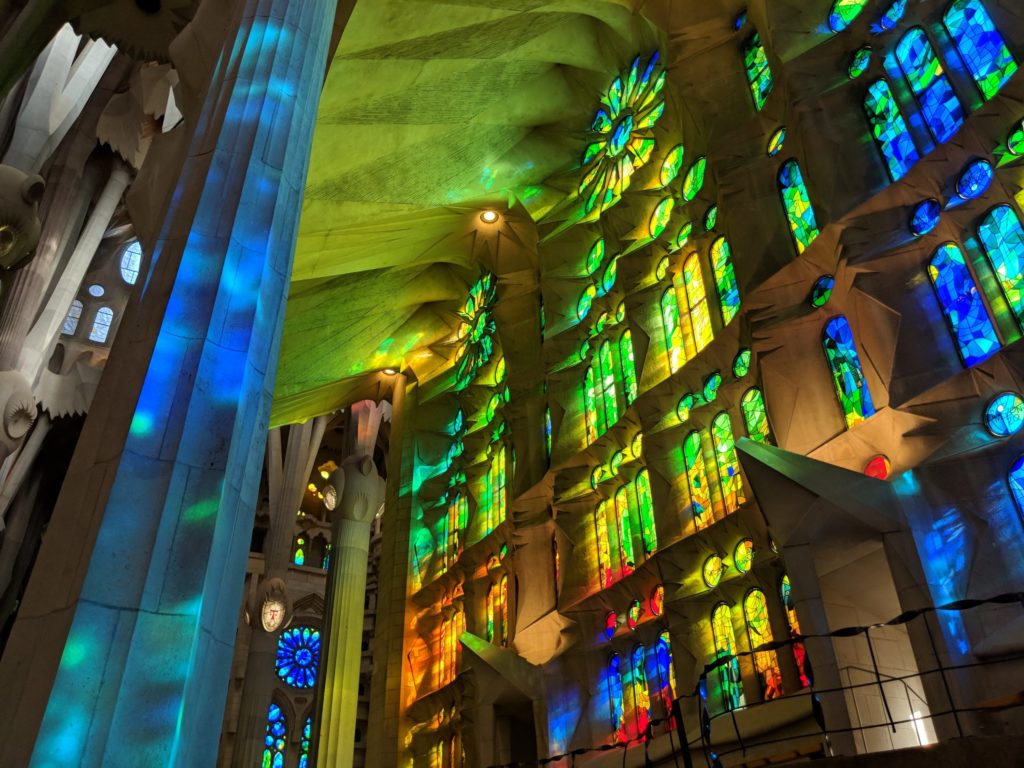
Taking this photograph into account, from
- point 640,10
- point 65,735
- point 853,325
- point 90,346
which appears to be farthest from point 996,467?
point 90,346

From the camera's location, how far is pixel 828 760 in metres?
5.70

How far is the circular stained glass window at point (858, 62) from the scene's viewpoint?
11.3m

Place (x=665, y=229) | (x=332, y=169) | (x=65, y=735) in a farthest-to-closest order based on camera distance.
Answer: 1. (x=332, y=169)
2. (x=665, y=229)
3. (x=65, y=735)

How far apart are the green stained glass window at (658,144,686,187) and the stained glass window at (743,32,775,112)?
166cm

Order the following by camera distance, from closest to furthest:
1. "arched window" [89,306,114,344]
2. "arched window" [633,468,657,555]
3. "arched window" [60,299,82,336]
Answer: "arched window" [633,468,657,555]
"arched window" [60,299,82,336]
"arched window" [89,306,114,344]

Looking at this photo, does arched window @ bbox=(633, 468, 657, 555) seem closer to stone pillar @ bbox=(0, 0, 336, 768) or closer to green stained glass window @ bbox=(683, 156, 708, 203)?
green stained glass window @ bbox=(683, 156, 708, 203)

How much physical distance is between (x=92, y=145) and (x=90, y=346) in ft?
28.3

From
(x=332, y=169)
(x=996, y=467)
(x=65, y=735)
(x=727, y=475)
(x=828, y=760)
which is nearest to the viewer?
(x=65, y=735)

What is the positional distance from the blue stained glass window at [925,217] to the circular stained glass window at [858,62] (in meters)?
2.38

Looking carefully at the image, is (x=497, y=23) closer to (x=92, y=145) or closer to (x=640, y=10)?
(x=640, y=10)

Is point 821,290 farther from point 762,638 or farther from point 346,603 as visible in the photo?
point 346,603

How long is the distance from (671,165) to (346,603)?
11770 millimetres

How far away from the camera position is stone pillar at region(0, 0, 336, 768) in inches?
154

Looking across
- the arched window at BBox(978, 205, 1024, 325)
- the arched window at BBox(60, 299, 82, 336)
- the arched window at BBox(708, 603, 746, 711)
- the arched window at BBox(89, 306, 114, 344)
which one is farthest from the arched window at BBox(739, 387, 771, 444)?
Result: the arched window at BBox(60, 299, 82, 336)
